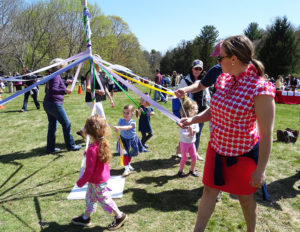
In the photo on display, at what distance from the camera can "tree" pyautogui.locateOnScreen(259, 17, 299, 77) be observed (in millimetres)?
27312

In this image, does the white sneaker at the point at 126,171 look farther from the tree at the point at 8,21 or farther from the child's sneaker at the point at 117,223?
the tree at the point at 8,21

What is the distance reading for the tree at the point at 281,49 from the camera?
2731 centimetres

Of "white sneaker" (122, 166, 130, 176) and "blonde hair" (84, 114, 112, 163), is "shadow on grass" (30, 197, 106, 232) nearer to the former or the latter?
"blonde hair" (84, 114, 112, 163)

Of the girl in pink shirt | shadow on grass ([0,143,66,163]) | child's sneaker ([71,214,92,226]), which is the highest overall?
the girl in pink shirt

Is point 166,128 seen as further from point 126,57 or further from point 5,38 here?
point 126,57

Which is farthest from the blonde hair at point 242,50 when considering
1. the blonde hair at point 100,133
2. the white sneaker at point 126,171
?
the white sneaker at point 126,171

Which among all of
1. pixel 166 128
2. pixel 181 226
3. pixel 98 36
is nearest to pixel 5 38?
pixel 98 36

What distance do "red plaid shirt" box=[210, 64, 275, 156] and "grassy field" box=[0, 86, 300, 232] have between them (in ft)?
4.31

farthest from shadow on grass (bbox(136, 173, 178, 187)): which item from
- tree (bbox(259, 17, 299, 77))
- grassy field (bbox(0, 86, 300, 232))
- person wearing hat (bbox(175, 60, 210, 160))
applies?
tree (bbox(259, 17, 299, 77))

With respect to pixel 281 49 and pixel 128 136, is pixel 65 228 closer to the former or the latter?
pixel 128 136

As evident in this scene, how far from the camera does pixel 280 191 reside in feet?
11.3

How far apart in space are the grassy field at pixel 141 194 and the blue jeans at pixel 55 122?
24cm

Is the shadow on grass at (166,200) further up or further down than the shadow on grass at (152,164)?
further down

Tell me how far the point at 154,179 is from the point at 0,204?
225cm
